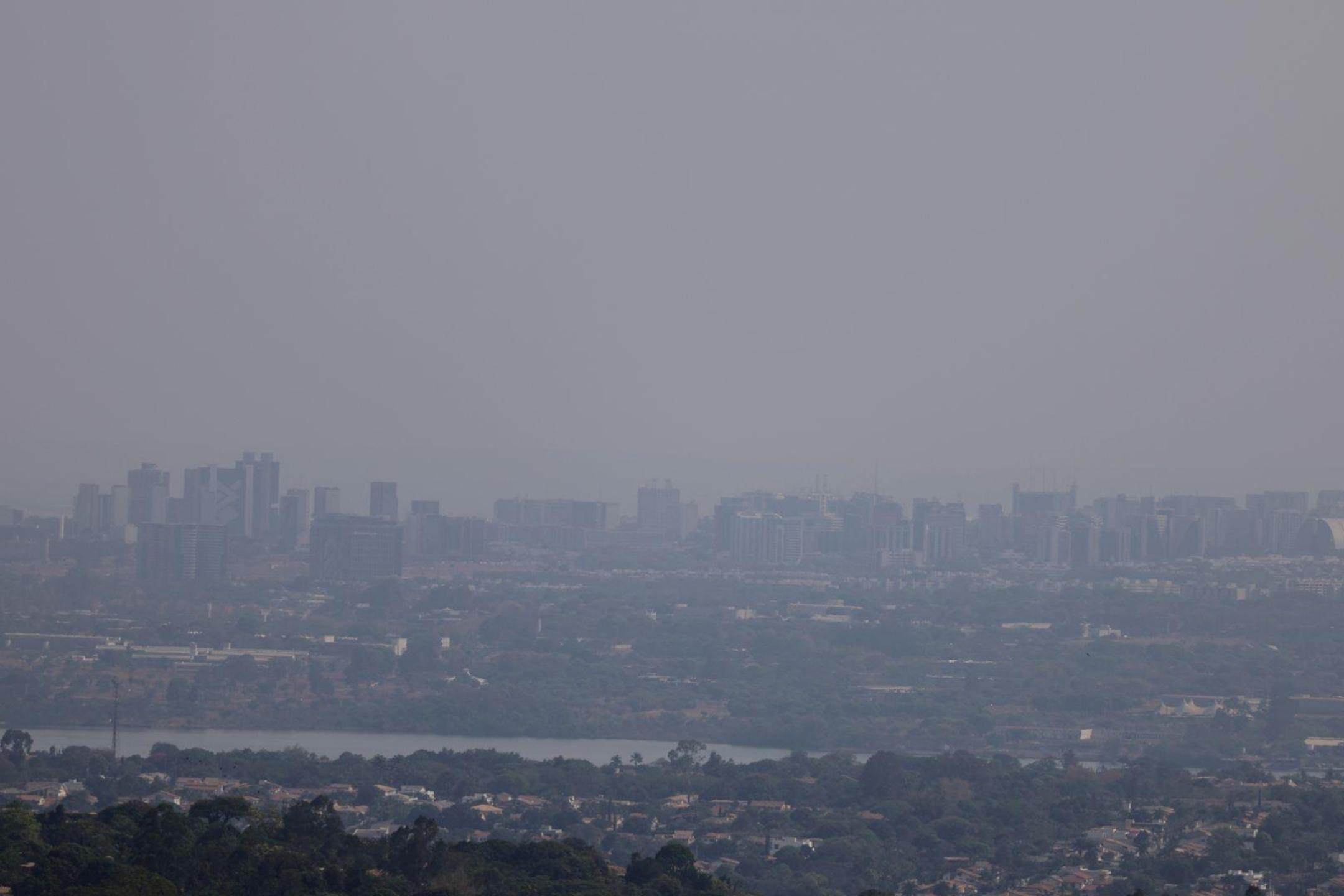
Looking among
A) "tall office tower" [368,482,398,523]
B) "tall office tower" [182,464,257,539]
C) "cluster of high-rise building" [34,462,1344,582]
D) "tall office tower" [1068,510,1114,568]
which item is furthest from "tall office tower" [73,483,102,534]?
"tall office tower" [1068,510,1114,568]

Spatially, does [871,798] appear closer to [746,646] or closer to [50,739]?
[50,739]

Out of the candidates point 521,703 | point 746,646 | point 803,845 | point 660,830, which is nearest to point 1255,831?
point 803,845

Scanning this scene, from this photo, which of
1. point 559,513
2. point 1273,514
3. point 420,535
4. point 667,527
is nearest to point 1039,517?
point 1273,514

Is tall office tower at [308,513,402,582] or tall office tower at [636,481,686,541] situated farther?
tall office tower at [636,481,686,541]

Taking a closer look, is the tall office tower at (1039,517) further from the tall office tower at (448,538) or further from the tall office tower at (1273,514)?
the tall office tower at (448,538)

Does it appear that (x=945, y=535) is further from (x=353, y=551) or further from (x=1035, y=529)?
(x=353, y=551)

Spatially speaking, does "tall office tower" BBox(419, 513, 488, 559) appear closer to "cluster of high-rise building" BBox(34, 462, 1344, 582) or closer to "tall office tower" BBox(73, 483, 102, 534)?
"cluster of high-rise building" BBox(34, 462, 1344, 582)
